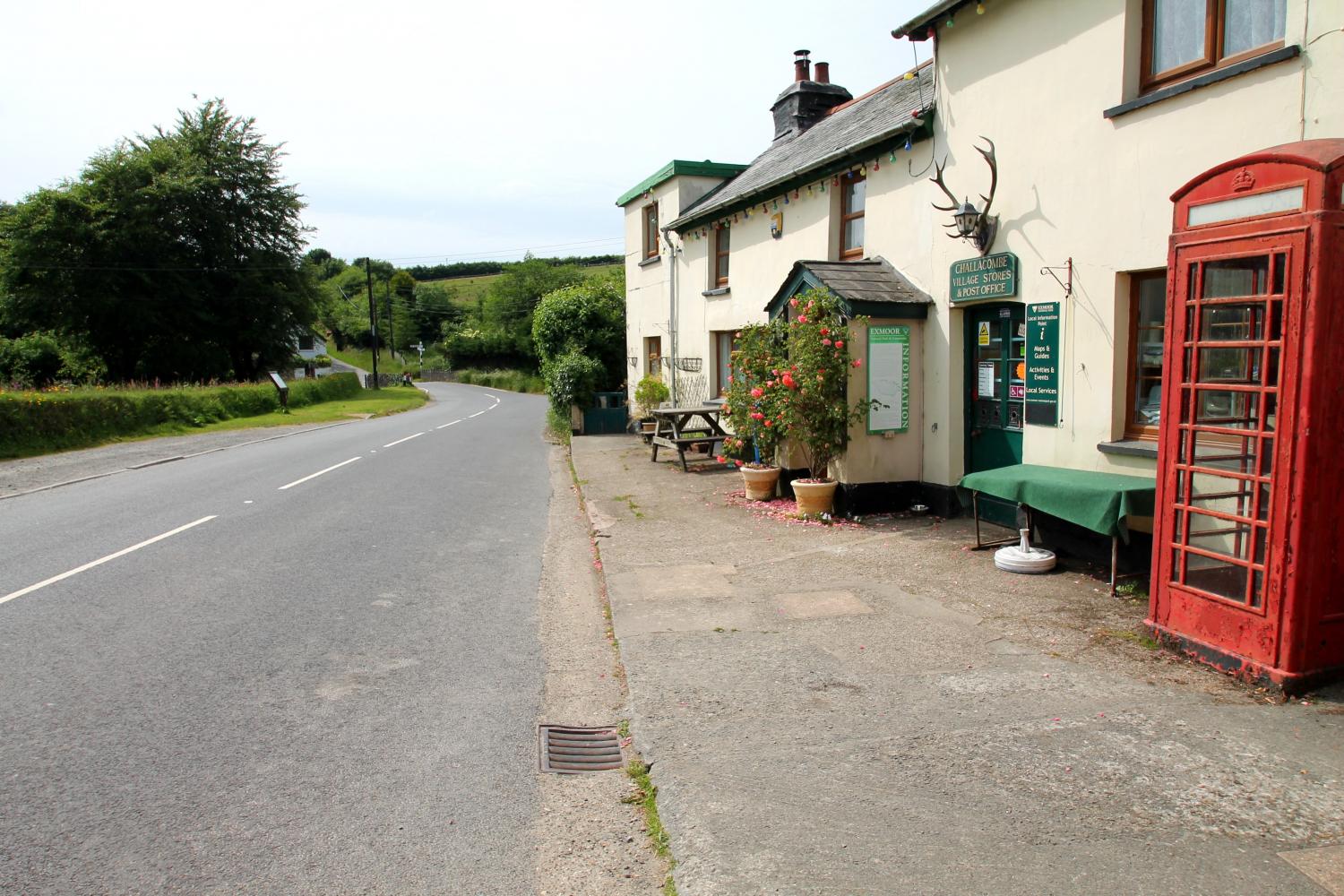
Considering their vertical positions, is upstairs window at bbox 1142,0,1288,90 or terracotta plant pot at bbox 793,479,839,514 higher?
upstairs window at bbox 1142,0,1288,90

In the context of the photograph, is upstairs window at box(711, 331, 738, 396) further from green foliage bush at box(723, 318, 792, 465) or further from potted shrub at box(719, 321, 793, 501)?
green foliage bush at box(723, 318, 792, 465)

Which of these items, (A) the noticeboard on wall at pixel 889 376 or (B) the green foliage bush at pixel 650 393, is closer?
(A) the noticeboard on wall at pixel 889 376

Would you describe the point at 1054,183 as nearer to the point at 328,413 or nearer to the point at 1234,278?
the point at 1234,278

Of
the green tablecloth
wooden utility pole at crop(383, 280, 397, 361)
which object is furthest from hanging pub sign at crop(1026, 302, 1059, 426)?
wooden utility pole at crop(383, 280, 397, 361)

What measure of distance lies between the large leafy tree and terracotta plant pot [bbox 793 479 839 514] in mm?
38975

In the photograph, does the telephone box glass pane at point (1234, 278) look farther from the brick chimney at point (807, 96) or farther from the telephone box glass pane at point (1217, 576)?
the brick chimney at point (807, 96)

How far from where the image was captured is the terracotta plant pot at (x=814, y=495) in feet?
32.6

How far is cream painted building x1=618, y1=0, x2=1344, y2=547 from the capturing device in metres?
6.25

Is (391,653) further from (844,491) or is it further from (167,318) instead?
(167,318)

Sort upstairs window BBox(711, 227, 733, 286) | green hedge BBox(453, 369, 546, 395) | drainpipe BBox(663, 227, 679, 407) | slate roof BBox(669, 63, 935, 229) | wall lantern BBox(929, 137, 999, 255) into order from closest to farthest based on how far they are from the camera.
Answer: wall lantern BBox(929, 137, 999, 255), slate roof BBox(669, 63, 935, 229), upstairs window BBox(711, 227, 733, 286), drainpipe BBox(663, 227, 679, 407), green hedge BBox(453, 369, 546, 395)

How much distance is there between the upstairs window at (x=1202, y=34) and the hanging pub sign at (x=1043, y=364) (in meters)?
2.03

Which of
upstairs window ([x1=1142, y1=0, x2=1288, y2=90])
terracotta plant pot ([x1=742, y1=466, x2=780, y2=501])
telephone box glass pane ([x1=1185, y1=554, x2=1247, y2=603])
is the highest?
upstairs window ([x1=1142, y1=0, x2=1288, y2=90])

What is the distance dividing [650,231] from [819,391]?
1243 centimetres

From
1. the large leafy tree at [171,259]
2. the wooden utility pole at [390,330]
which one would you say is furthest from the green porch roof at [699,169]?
the wooden utility pole at [390,330]
